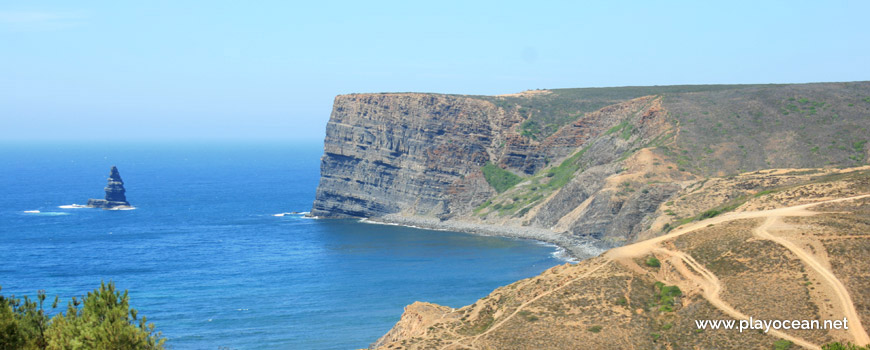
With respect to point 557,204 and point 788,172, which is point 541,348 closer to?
point 788,172

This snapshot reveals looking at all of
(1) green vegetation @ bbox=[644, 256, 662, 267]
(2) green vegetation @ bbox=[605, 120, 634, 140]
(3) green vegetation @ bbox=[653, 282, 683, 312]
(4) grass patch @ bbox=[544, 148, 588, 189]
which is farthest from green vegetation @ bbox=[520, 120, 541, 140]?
(3) green vegetation @ bbox=[653, 282, 683, 312]

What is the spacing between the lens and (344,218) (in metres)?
147

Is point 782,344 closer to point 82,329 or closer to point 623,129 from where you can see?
point 82,329

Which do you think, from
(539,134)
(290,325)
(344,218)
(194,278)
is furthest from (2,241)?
(539,134)

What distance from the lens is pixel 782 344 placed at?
41062mm

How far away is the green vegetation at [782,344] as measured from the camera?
134ft

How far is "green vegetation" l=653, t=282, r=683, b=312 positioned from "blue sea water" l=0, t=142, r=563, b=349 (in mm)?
24451

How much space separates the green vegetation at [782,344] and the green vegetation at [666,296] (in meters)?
6.56

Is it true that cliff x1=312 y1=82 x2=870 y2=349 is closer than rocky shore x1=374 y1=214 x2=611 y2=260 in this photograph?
Yes

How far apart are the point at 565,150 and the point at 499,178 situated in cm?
1380

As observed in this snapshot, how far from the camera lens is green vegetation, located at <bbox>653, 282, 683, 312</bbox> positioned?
47094 mm

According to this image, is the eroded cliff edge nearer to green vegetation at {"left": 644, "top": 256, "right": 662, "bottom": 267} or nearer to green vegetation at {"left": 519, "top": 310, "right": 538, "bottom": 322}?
green vegetation at {"left": 644, "top": 256, "right": 662, "bottom": 267}

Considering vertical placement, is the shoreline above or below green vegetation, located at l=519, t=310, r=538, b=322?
below

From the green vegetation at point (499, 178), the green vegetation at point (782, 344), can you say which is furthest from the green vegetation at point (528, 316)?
the green vegetation at point (499, 178)
